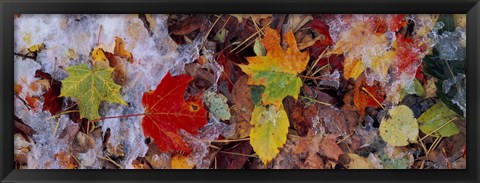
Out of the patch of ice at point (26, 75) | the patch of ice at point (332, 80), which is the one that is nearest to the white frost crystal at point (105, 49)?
the patch of ice at point (26, 75)

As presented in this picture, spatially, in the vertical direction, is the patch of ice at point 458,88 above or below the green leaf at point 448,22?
below

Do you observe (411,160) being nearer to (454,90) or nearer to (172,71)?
(454,90)

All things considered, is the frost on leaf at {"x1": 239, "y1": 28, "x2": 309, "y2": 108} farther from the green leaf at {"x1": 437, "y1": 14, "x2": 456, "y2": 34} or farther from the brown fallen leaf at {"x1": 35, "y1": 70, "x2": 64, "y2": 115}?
the brown fallen leaf at {"x1": 35, "y1": 70, "x2": 64, "y2": 115}

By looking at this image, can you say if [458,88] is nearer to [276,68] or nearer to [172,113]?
[276,68]

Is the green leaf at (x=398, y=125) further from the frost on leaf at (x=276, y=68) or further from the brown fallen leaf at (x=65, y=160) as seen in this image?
the brown fallen leaf at (x=65, y=160)

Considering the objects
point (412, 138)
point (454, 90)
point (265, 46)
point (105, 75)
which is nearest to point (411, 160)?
point (412, 138)
